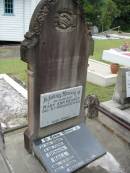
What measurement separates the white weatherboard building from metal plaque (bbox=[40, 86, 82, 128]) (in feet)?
→ 37.6

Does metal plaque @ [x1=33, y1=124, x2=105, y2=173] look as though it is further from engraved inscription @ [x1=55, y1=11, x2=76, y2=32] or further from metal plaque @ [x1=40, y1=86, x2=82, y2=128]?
engraved inscription @ [x1=55, y1=11, x2=76, y2=32]

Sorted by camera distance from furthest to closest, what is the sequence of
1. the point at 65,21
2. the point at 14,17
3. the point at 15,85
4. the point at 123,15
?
the point at 123,15, the point at 14,17, the point at 15,85, the point at 65,21

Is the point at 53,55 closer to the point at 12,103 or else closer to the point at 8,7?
the point at 12,103

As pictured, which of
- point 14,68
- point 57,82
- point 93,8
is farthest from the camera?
point 93,8

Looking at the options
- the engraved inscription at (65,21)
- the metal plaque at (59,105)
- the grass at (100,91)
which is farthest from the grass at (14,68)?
the engraved inscription at (65,21)

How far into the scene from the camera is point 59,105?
420 centimetres

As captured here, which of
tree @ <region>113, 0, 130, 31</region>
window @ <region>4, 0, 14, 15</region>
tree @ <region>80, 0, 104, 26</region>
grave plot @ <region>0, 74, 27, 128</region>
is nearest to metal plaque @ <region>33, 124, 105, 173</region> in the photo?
grave plot @ <region>0, 74, 27, 128</region>

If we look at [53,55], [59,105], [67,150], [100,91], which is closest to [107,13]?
[100,91]

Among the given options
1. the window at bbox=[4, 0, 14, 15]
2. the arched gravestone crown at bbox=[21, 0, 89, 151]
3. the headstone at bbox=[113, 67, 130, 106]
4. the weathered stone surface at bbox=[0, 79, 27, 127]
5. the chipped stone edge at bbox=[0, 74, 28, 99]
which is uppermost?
the window at bbox=[4, 0, 14, 15]

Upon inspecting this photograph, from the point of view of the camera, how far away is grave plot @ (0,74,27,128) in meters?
5.53

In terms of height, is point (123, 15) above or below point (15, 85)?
above

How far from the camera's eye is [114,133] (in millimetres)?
5102

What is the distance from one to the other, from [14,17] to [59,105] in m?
11.7

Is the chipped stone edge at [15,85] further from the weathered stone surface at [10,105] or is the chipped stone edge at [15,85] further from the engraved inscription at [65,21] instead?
the engraved inscription at [65,21]
